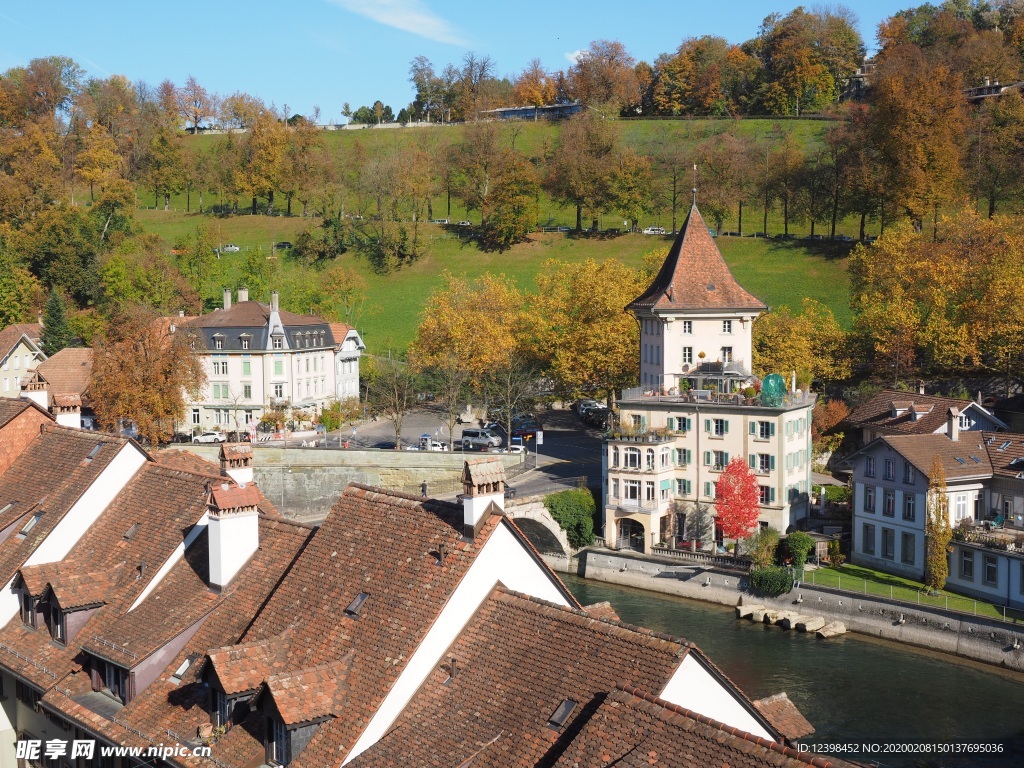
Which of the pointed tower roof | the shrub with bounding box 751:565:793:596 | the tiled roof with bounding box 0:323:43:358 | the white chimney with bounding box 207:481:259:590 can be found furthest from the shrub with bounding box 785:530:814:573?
the tiled roof with bounding box 0:323:43:358

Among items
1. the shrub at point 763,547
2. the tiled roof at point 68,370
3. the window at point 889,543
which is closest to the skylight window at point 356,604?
the shrub at point 763,547

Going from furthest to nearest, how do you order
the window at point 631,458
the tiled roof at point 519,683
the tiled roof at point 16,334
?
1. the tiled roof at point 16,334
2. the window at point 631,458
3. the tiled roof at point 519,683

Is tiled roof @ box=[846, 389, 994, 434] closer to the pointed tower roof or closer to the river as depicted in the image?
the pointed tower roof

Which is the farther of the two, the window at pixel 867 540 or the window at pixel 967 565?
the window at pixel 867 540

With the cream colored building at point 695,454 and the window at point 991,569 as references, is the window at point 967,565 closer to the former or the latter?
the window at point 991,569

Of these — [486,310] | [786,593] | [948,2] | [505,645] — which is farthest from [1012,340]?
[948,2]

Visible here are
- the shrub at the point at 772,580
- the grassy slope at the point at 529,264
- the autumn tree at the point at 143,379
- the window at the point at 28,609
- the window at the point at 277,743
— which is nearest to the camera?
the window at the point at 277,743
